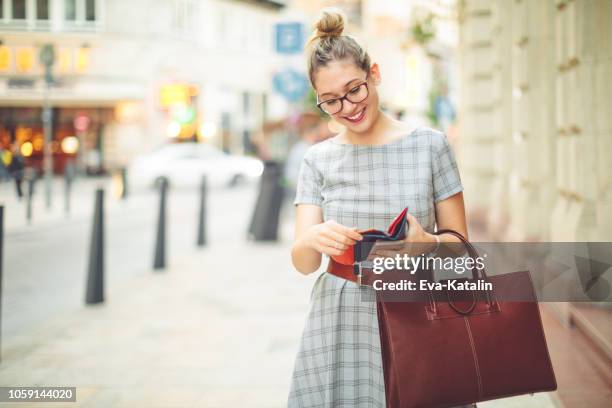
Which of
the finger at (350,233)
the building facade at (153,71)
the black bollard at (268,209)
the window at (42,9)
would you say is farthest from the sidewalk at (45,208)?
the finger at (350,233)

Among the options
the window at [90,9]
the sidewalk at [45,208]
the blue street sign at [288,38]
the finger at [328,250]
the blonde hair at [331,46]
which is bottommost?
the sidewalk at [45,208]

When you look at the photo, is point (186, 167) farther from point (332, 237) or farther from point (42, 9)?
point (332, 237)

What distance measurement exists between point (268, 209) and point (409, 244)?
9.66 metres

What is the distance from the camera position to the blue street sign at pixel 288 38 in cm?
1308

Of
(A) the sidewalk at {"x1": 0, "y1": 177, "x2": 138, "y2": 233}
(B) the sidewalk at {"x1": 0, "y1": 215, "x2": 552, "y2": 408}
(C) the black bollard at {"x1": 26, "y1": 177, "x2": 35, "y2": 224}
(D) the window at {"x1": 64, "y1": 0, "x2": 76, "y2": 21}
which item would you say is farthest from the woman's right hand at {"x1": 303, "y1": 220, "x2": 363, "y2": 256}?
(D) the window at {"x1": 64, "y1": 0, "x2": 76, "y2": 21}

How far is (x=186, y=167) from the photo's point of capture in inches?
1031

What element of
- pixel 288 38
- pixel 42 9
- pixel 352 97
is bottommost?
pixel 352 97

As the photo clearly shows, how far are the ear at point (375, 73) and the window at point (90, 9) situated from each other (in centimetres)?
2597

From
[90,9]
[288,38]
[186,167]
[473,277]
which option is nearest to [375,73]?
[473,277]

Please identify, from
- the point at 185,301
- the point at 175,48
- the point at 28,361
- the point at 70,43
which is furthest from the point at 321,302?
the point at 175,48

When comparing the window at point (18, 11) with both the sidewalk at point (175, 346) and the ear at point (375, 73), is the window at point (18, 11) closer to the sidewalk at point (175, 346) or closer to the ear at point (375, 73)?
the sidewalk at point (175, 346)

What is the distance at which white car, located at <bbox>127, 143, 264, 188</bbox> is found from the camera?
25.8 meters

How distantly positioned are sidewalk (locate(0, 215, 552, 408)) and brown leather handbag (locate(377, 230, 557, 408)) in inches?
75.5

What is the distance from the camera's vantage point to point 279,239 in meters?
12.0
